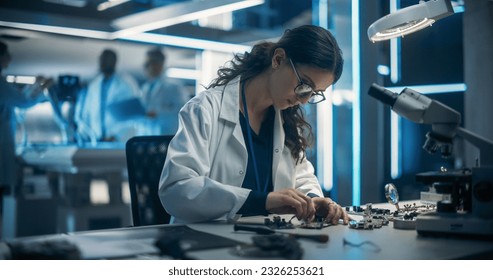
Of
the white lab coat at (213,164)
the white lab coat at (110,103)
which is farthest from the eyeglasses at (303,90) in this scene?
the white lab coat at (110,103)

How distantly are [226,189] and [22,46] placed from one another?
881 mm

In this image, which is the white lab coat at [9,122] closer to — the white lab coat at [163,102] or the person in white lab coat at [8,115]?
the person in white lab coat at [8,115]

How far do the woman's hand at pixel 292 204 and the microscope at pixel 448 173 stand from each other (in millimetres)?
250

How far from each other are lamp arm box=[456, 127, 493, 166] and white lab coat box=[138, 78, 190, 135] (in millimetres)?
2474

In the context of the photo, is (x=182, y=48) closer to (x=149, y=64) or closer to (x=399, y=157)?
(x=149, y=64)

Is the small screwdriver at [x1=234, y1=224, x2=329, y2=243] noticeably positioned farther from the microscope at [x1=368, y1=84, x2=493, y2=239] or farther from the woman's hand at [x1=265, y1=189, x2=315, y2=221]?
the microscope at [x1=368, y1=84, x2=493, y2=239]

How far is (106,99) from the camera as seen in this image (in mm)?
3266

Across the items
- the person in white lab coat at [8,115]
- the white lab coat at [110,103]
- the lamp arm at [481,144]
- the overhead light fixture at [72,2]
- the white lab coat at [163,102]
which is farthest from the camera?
the white lab coat at [163,102]

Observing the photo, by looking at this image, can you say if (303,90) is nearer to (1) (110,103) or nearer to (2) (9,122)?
(2) (9,122)

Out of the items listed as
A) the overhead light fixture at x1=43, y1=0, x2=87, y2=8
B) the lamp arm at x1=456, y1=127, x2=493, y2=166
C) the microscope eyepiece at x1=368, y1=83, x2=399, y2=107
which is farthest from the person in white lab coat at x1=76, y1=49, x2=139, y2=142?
the lamp arm at x1=456, y1=127, x2=493, y2=166

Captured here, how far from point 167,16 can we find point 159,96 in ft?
2.78

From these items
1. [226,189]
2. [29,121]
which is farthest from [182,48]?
[226,189]

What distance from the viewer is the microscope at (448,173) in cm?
106

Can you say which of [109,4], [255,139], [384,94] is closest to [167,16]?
[109,4]
